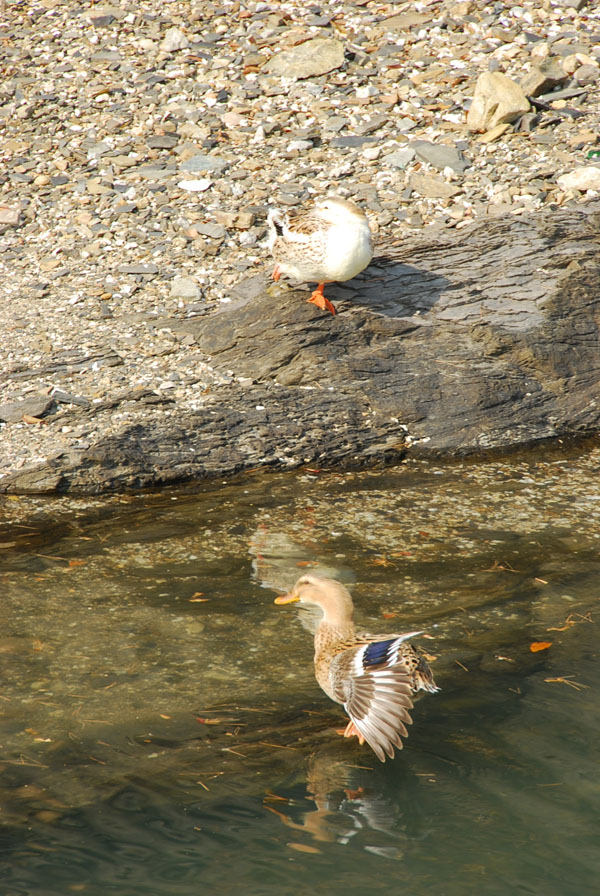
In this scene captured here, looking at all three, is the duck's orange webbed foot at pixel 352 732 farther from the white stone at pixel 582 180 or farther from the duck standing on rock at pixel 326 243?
the white stone at pixel 582 180

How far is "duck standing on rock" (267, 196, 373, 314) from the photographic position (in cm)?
795

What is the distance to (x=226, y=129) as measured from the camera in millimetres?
11891

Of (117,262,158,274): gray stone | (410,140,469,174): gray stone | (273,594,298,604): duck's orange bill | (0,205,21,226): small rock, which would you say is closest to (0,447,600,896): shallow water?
(273,594,298,604): duck's orange bill

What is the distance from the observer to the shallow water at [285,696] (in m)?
3.63

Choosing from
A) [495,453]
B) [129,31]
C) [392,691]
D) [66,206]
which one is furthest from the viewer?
[129,31]

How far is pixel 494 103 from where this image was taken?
36.3 ft

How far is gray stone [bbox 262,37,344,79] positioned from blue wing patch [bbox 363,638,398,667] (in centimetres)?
1028

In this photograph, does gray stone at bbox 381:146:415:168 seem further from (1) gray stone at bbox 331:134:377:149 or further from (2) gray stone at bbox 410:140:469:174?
(1) gray stone at bbox 331:134:377:149

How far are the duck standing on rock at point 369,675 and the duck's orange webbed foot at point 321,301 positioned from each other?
4.20 m

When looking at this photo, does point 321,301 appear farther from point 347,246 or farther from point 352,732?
point 352,732

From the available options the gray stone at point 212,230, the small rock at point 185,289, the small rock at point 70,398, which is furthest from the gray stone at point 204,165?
the small rock at point 70,398

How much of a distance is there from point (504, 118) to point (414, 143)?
1.17m

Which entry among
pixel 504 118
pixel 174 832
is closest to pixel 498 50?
pixel 504 118

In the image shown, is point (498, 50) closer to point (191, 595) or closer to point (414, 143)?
point (414, 143)
